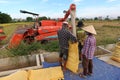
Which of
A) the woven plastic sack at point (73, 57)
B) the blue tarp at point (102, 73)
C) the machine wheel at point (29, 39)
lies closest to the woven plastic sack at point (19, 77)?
the blue tarp at point (102, 73)

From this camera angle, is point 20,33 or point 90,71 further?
point 20,33

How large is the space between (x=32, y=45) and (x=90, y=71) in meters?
3.07

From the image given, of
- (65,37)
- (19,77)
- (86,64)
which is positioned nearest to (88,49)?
(86,64)

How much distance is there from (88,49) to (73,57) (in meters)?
0.53

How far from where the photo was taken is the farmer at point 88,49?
4453 millimetres

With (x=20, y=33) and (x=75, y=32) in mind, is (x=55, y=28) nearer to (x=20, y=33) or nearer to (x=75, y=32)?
(x=20, y=33)

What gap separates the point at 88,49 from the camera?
452 centimetres

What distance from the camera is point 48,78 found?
4277mm

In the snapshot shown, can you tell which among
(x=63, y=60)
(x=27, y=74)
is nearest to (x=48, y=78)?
(x=27, y=74)

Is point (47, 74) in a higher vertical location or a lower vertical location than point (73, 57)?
lower

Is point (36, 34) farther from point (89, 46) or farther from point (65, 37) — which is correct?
point (89, 46)

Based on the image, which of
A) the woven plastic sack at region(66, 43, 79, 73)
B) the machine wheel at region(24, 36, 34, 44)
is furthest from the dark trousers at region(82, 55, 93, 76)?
the machine wheel at region(24, 36, 34, 44)

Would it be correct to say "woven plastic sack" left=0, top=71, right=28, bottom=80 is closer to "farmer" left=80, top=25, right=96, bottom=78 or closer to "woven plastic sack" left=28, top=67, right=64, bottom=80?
"woven plastic sack" left=28, top=67, right=64, bottom=80

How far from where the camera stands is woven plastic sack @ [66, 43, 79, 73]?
15.8 feet
